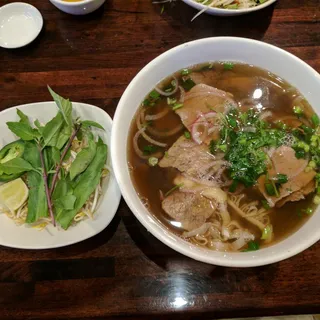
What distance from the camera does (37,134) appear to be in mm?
1716

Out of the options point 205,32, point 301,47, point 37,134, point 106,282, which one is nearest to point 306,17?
point 301,47

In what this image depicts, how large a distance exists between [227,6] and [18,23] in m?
1.09

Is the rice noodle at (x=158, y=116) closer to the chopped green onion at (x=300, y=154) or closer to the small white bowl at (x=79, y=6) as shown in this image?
the chopped green onion at (x=300, y=154)

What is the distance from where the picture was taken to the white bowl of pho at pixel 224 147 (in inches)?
57.6

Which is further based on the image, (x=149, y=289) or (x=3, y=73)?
(x=3, y=73)

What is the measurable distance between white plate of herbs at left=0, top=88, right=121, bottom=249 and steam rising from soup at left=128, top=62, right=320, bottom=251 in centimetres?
25

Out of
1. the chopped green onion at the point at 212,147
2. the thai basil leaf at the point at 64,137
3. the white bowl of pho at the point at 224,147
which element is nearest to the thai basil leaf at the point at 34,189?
the thai basil leaf at the point at 64,137

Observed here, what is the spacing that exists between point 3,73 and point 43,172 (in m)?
0.61

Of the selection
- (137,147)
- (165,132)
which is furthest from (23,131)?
(165,132)

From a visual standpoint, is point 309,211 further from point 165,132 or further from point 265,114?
point 165,132

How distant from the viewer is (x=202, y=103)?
1.58 metres

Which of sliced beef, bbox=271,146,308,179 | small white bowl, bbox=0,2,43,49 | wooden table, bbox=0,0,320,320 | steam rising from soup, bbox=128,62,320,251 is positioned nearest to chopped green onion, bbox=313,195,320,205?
steam rising from soup, bbox=128,62,320,251

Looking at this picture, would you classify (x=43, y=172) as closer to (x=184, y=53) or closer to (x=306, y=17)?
(x=184, y=53)

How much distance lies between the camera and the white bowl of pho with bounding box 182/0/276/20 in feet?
5.99
